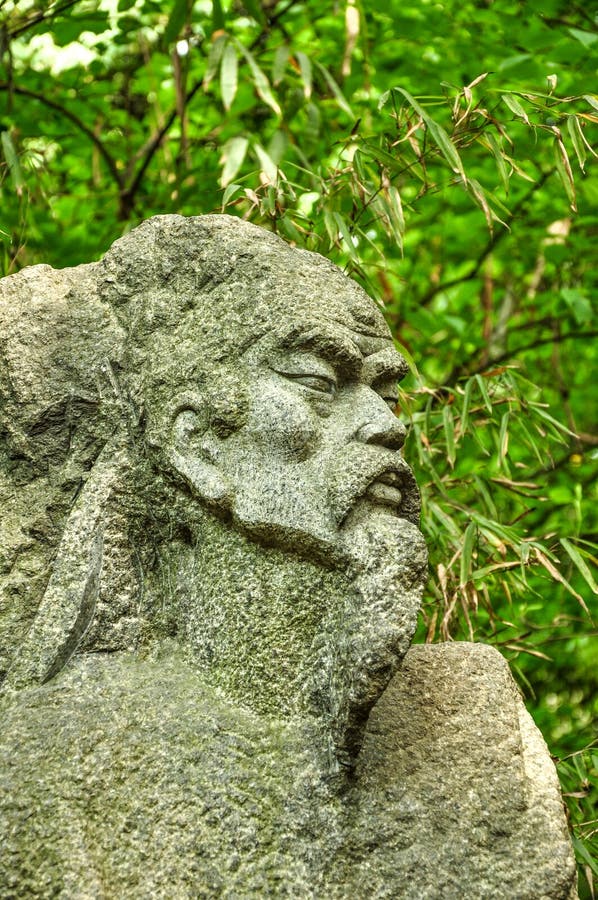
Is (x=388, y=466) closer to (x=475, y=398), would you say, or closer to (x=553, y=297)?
(x=475, y=398)

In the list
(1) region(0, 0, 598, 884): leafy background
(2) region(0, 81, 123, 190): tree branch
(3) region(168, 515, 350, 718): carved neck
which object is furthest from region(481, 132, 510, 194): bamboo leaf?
(2) region(0, 81, 123, 190): tree branch

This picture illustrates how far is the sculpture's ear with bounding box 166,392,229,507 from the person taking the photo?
7.07ft

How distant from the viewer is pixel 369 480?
208 cm

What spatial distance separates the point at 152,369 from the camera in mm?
2307

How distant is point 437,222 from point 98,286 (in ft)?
9.94

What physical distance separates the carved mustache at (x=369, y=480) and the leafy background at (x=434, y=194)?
90 centimetres

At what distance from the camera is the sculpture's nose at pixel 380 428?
2162mm

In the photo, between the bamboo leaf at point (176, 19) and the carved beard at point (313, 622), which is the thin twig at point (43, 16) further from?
the carved beard at point (313, 622)

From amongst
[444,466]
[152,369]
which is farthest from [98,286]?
[444,466]

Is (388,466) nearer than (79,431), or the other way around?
(388,466)

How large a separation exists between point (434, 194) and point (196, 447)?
247cm

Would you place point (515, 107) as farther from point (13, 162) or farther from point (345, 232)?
point (13, 162)

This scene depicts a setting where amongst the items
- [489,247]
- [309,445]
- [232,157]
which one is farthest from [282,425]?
[489,247]

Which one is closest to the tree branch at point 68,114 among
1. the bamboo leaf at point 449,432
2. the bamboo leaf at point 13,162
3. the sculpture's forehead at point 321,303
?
the bamboo leaf at point 13,162
